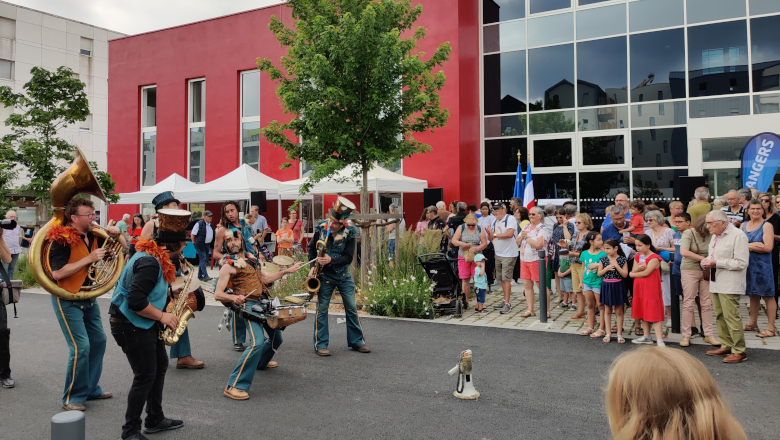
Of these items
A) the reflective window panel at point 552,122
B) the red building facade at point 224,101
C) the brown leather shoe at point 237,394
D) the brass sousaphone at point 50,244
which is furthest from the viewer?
the red building facade at point 224,101

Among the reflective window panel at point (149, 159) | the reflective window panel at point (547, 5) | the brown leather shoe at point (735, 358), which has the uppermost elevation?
the reflective window panel at point (547, 5)

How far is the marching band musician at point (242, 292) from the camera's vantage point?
5.29 m

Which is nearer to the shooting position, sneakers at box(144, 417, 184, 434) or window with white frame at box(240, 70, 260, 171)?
sneakers at box(144, 417, 184, 434)

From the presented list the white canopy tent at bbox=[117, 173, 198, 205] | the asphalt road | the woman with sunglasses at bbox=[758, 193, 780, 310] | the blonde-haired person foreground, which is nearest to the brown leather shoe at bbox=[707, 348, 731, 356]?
the asphalt road

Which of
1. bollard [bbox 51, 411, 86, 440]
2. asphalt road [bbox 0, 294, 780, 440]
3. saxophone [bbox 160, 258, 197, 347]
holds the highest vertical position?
saxophone [bbox 160, 258, 197, 347]

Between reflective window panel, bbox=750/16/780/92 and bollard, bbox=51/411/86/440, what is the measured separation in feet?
61.1

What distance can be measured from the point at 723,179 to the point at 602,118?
398 centimetres

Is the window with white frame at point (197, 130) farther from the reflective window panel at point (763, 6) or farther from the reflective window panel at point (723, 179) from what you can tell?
the reflective window panel at point (763, 6)

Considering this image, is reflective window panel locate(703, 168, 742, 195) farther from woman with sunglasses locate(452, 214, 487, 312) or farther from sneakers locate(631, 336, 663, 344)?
sneakers locate(631, 336, 663, 344)

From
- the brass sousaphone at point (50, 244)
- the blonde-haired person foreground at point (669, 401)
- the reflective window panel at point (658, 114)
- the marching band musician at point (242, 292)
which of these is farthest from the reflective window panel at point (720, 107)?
the blonde-haired person foreground at point (669, 401)

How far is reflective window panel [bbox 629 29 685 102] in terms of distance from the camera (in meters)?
16.7

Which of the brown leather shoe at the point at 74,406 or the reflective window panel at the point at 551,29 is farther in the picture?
the reflective window panel at the point at 551,29

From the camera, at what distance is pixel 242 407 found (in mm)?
5102

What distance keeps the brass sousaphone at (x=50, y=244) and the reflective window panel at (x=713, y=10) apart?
1754 centimetres
